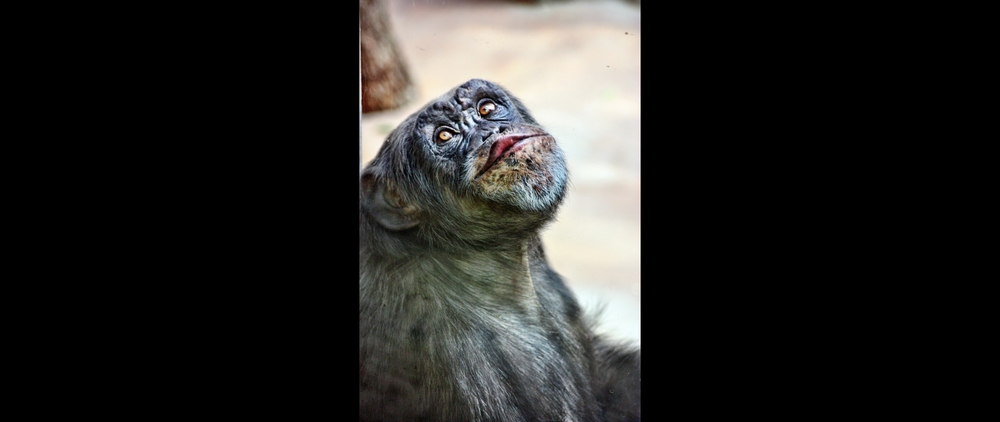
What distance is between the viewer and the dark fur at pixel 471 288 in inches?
71.2

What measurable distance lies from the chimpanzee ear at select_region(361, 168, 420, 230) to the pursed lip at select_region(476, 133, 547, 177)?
238mm

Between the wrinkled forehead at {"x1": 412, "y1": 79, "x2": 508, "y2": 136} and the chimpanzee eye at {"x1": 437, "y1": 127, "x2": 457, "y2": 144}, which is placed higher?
the wrinkled forehead at {"x1": 412, "y1": 79, "x2": 508, "y2": 136}

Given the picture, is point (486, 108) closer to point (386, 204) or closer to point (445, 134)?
point (445, 134)

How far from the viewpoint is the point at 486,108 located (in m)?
1.92

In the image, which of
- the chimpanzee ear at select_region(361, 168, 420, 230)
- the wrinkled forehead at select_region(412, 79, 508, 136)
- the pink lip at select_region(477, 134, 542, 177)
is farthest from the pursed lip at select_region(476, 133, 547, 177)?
the chimpanzee ear at select_region(361, 168, 420, 230)

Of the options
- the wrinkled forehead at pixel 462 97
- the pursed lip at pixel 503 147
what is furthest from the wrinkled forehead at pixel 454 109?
the pursed lip at pixel 503 147

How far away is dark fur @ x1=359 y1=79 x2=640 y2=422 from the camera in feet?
5.94

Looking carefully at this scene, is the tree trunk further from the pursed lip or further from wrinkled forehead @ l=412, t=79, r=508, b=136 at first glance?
the pursed lip

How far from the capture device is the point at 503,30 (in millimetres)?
1942

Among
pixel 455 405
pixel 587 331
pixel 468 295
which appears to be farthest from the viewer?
pixel 587 331

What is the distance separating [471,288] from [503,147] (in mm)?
394
